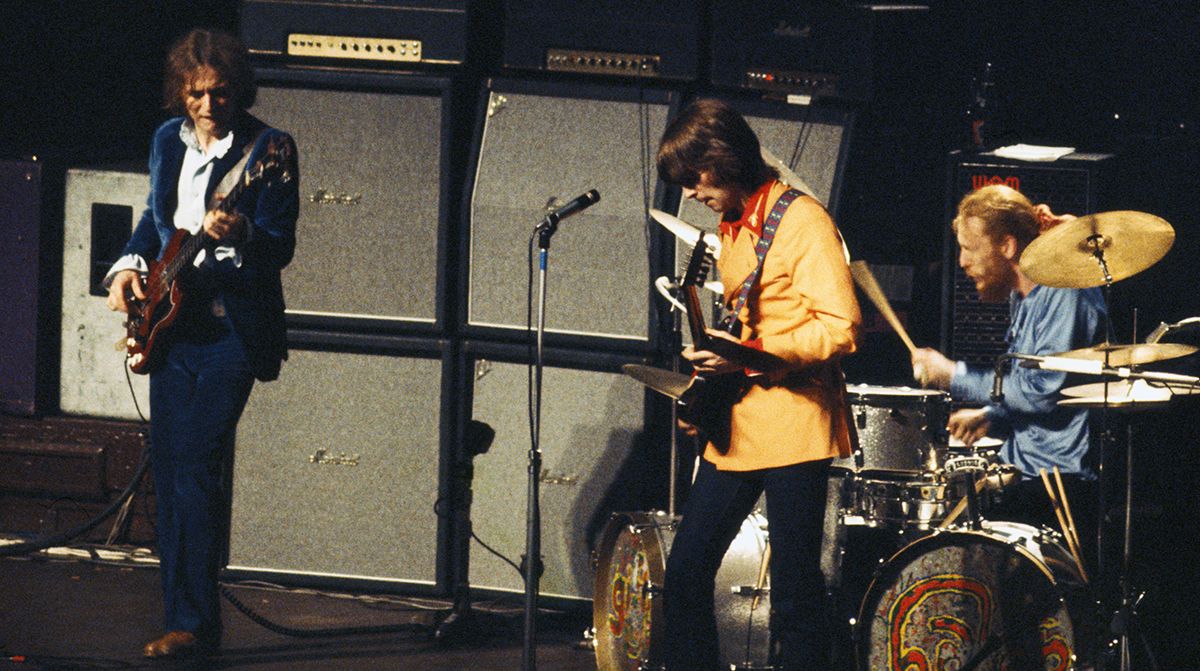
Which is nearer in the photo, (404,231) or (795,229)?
(795,229)

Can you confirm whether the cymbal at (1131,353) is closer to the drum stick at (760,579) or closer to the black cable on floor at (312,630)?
the drum stick at (760,579)

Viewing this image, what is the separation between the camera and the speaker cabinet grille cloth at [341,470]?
5.86 metres

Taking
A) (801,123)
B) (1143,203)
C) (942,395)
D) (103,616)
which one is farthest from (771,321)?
(103,616)

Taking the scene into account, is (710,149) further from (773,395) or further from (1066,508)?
(1066,508)

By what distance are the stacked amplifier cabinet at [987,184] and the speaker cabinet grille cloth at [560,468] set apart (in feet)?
3.40

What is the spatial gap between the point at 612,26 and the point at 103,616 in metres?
2.50

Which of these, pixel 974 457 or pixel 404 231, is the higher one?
pixel 404 231

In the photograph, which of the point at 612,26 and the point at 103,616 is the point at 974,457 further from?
the point at 103,616

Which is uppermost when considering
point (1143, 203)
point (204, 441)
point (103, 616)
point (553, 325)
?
point (1143, 203)

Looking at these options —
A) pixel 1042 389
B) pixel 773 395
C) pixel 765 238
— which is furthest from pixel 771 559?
pixel 1042 389

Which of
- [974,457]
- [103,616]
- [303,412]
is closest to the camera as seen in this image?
[974,457]

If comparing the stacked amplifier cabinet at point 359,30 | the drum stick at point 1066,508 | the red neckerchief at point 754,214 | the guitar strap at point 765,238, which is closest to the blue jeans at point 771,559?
the guitar strap at point 765,238

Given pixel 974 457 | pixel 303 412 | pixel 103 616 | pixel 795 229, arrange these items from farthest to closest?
pixel 303 412, pixel 103 616, pixel 974 457, pixel 795 229

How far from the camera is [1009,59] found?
19.1 ft
